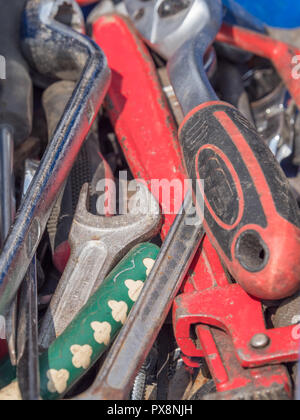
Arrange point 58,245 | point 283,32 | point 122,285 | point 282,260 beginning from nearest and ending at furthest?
point 282,260 → point 122,285 → point 58,245 → point 283,32

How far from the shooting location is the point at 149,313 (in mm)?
736

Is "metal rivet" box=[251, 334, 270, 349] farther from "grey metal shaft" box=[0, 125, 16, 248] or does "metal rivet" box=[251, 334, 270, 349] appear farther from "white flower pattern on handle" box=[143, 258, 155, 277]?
"grey metal shaft" box=[0, 125, 16, 248]

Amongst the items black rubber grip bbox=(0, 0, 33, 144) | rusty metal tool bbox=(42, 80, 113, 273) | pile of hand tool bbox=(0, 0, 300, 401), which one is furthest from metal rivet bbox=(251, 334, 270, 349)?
black rubber grip bbox=(0, 0, 33, 144)

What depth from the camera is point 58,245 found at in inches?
35.1

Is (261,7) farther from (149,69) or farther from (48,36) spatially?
(48,36)

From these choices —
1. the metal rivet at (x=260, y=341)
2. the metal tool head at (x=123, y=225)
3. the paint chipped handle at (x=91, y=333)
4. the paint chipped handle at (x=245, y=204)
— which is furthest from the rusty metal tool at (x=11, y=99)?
the metal rivet at (x=260, y=341)

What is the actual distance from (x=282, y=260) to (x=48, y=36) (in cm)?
67

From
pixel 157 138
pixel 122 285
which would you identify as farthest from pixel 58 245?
pixel 157 138

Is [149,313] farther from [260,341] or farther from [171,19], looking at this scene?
[171,19]

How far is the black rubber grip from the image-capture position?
3.23ft

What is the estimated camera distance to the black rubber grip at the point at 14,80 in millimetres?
986

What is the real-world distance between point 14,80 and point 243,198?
0.55 metres

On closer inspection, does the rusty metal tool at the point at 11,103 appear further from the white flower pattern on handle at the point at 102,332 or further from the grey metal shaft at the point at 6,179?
the white flower pattern on handle at the point at 102,332

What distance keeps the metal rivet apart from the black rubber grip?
60 centimetres
